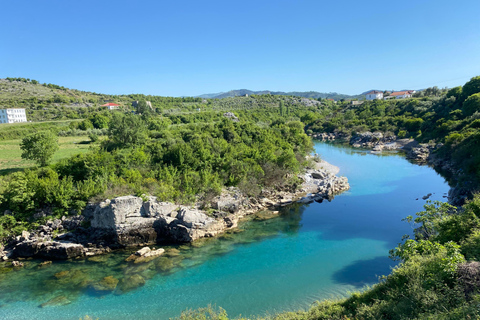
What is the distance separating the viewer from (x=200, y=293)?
658 inches

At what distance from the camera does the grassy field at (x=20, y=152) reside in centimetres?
2692

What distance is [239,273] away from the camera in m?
18.7

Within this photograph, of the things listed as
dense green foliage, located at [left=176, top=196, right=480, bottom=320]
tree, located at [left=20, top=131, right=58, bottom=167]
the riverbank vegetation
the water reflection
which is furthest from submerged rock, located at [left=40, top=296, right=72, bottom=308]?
tree, located at [left=20, top=131, right=58, bottom=167]

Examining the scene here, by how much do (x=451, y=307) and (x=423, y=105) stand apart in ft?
284

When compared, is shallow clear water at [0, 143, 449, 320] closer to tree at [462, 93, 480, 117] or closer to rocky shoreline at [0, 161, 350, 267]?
rocky shoreline at [0, 161, 350, 267]

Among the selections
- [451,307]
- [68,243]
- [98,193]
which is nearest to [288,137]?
[98,193]

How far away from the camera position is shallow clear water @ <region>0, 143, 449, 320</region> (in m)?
15.6

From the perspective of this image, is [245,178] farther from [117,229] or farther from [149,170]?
[117,229]

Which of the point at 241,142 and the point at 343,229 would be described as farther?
the point at 241,142

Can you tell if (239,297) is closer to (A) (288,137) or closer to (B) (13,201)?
(B) (13,201)

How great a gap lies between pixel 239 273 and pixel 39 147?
2190 centimetres

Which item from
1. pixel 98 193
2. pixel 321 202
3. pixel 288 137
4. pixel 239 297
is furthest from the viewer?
pixel 288 137

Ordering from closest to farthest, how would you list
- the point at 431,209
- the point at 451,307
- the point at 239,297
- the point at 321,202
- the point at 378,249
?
the point at 451,307, the point at 431,209, the point at 239,297, the point at 378,249, the point at 321,202

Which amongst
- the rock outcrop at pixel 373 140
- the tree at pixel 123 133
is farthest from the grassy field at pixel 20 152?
the rock outcrop at pixel 373 140
